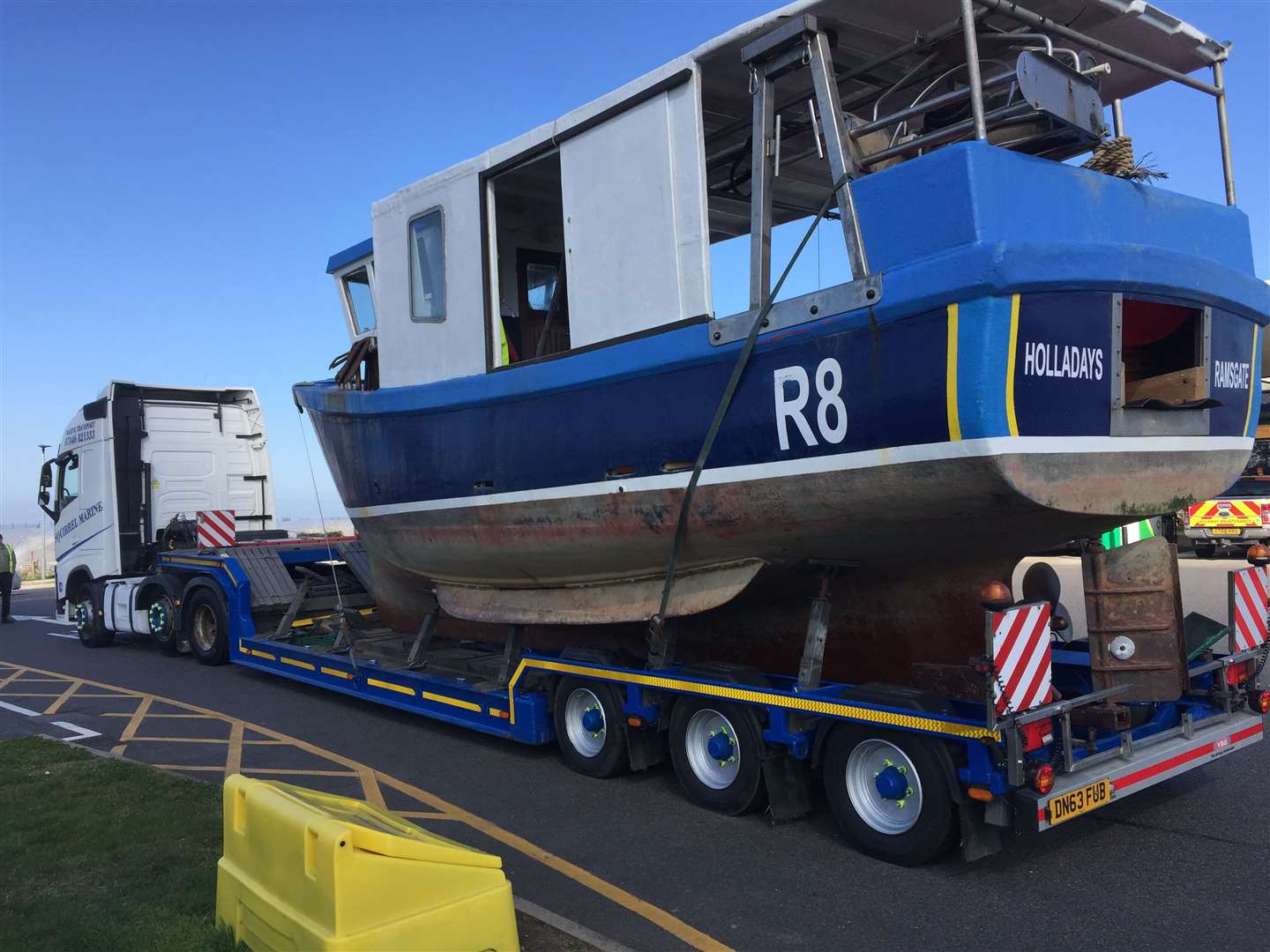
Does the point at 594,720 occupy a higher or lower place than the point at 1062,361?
lower

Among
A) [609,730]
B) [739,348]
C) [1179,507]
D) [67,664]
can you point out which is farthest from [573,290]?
[67,664]

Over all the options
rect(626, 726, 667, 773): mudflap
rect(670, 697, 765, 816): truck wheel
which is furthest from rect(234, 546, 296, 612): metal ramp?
rect(670, 697, 765, 816): truck wheel

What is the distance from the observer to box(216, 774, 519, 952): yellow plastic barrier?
122 inches

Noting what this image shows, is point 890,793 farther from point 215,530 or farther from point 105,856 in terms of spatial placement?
point 215,530

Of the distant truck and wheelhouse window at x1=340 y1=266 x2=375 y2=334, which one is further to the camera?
the distant truck

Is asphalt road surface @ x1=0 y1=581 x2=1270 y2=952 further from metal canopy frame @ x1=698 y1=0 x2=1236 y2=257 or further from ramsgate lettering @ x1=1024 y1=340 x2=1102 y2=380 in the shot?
metal canopy frame @ x1=698 y1=0 x2=1236 y2=257

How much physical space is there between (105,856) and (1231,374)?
623cm

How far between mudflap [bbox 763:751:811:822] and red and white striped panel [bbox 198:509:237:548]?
9.12 meters

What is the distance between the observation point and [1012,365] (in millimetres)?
4035

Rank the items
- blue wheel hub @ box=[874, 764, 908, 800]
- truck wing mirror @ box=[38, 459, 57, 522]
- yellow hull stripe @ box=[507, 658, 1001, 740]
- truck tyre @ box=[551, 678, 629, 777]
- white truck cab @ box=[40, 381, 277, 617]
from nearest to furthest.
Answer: yellow hull stripe @ box=[507, 658, 1001, 740]
blue wheel hub @ box=[874, 764, 908, 800]
truck tyre @ box=[551, 678, 629, 777]
white truck cab @ box=[40, 381, 277, 617]
truck wing mirror @ box=[38, 459, 57, 522]

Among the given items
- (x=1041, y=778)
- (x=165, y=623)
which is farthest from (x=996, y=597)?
(x=165, y=623)

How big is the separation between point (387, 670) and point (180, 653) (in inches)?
225

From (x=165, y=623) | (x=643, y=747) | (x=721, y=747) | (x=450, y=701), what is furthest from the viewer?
(x=165, y=623)

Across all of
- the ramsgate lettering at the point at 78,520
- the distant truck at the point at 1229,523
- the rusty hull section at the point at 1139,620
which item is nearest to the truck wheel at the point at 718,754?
the rusty hull section at the point at 1139,620
